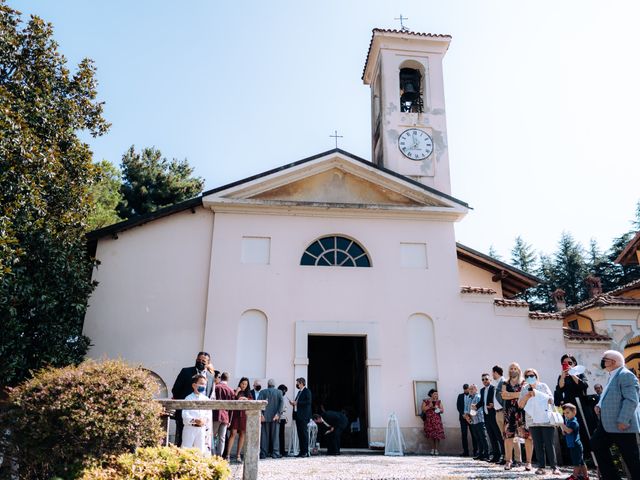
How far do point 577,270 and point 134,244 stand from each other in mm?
39289

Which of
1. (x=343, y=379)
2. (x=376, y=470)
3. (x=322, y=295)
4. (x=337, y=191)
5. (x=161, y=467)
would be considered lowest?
(x=376, y=470)

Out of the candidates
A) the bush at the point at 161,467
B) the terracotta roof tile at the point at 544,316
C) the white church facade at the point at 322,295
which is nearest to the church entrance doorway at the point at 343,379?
the white church facade at the point at 322,295

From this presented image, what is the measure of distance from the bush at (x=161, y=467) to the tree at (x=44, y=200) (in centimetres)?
541

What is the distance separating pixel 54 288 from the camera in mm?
12289

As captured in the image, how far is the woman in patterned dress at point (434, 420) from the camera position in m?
13.2

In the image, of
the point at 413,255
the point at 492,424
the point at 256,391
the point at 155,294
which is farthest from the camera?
the point at 413,255

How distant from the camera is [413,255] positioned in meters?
15.7

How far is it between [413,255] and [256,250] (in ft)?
15.3

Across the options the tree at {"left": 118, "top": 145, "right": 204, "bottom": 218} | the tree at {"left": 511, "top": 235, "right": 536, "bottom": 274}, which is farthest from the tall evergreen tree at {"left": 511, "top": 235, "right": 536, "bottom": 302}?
the tree at {"left": 118, "top": 145, "right": 204, "bottom": 218}

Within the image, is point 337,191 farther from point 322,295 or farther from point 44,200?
point 44,200

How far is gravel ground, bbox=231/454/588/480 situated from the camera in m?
8.02

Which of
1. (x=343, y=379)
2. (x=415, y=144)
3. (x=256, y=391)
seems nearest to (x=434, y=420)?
(x=343, y=379)

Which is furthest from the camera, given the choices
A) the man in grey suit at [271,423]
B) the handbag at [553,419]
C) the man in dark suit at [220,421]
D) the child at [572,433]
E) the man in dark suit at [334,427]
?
the man in dark suit at [334,427]

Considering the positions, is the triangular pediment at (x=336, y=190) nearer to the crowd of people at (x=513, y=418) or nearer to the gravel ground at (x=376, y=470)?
the crowd of people at (x=513, y=418)
